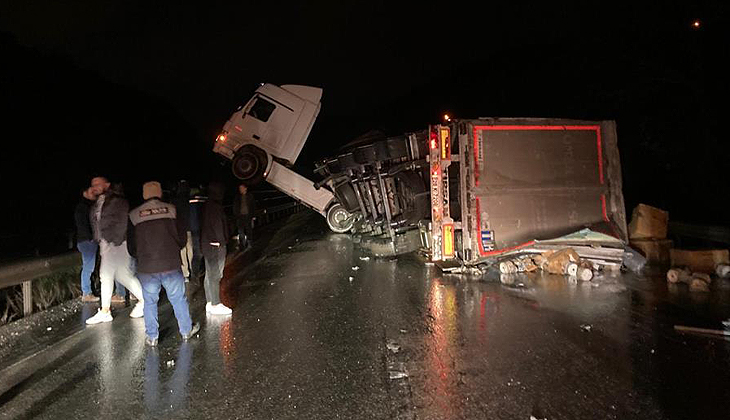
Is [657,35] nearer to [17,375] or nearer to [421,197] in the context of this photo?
[421,197]

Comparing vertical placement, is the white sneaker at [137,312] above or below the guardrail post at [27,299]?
below

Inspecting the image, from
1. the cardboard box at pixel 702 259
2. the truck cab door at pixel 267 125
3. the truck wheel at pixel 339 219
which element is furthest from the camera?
the truck wheel at pixel 339 219

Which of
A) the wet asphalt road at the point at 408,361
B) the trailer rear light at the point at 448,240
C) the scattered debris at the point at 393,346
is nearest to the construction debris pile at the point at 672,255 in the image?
the wet asphalt road at the point at 408,361

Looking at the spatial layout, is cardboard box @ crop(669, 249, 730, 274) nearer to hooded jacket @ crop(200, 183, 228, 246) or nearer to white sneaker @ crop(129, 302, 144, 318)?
hooded jacket @ crop(200, 183, 228, 246)

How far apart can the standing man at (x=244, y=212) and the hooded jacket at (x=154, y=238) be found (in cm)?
877

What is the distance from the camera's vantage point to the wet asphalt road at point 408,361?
3.94m

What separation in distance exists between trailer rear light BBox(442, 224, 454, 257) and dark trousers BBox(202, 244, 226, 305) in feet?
14.5

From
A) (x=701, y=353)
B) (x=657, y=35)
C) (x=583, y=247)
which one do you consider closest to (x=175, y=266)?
(x=701, y=353)

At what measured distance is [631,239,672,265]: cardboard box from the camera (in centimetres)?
955

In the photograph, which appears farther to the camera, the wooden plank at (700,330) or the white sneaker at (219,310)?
the white sneaker at (219,310)

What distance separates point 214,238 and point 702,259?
774 centimetres

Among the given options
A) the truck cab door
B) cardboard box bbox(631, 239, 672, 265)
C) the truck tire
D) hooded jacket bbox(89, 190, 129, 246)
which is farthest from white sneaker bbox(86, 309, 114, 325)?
cardboard box bbox(631, 239, 672, 265)

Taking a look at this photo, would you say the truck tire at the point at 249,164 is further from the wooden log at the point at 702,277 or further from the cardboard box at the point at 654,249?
the wooden log at the point at 702,277

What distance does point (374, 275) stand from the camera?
9.66 m
